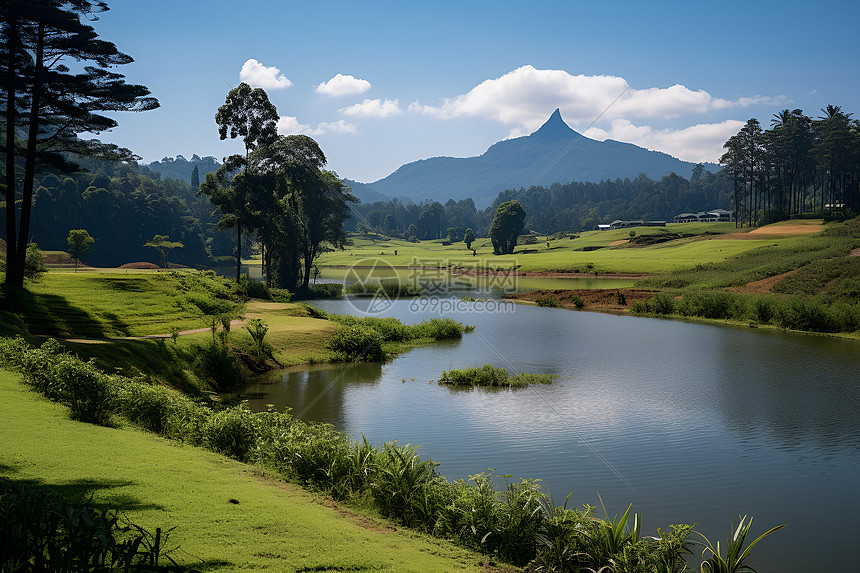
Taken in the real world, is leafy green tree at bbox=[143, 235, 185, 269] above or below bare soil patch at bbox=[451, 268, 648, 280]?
above

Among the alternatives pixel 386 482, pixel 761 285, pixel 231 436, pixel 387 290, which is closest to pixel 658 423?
pixel 386 482

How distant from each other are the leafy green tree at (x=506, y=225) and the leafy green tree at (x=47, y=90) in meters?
99.5

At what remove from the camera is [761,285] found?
159ft

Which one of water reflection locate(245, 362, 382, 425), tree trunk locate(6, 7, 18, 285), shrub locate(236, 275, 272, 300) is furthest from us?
shrub locate(236, 275, 272, 300)

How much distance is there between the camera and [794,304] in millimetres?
35500

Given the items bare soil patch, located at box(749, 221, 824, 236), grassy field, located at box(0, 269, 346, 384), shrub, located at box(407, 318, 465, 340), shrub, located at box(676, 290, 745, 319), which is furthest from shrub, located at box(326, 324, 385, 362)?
bare soil patch, located at box(749, 221, 824, 236)

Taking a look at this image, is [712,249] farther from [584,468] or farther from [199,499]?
[199,499]

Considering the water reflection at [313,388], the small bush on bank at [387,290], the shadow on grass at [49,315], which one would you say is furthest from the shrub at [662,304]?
the shadow on grass at [49,315]

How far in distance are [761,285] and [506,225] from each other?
242 feet

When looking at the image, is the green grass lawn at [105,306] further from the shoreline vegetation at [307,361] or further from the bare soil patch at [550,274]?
the bare soil patch at [550,274]

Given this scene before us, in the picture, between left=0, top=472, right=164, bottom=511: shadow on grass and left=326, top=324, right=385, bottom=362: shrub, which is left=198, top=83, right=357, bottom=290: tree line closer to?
left=326, top=324, right=385, bottom=362: shrub

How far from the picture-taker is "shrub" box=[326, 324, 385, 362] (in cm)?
2761

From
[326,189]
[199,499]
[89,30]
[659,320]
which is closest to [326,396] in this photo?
[199,499]

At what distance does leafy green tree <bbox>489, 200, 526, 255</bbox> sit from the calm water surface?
89.4 meters
